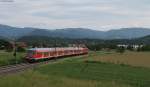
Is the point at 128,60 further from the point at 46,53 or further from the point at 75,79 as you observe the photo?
the point at 75,79

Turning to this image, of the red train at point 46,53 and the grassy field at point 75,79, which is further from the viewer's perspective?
the red train at point 46,53

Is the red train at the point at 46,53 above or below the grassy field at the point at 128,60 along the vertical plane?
above

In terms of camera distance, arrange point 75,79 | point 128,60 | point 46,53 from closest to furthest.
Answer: point 75,79 < point 46,53 < point 128,60

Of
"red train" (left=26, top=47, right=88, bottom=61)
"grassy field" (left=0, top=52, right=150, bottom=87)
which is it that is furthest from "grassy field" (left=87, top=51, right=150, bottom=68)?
"grassy field" (left=0, top=52, right=150, bottom=87)

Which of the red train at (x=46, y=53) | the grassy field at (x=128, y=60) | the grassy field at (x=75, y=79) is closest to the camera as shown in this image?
the grassy field at (x=75, y=79)

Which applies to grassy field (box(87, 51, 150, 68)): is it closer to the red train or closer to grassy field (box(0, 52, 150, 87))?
the red train

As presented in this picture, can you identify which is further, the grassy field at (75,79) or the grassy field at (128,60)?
the grassy field at (128,60)

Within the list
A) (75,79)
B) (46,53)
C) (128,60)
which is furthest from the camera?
(128,60)

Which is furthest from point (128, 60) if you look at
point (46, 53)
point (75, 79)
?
point (75, 79)

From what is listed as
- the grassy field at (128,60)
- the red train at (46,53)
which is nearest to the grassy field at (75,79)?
the grassy field at (128,60)

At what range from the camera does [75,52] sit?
376ft

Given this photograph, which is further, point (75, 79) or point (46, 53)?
point (46, 53)

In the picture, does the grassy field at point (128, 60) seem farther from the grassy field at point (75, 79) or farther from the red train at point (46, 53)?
the grassy field at point (75, 79)

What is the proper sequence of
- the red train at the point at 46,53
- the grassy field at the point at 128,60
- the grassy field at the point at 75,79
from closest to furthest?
the grassy field at the point at 75,79
the red train at the point at 46,53
the grassy field at the point at 128,60
